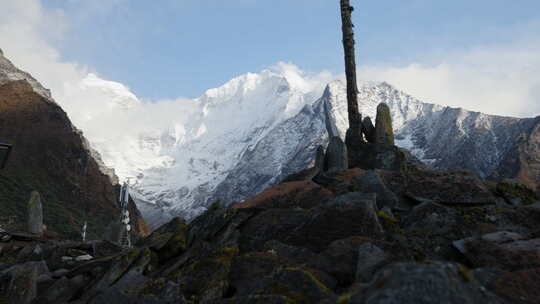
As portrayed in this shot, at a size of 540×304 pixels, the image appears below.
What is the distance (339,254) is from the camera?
5.88m

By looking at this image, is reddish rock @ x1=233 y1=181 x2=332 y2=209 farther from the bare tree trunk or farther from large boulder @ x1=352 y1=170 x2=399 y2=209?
the bare tree trunk

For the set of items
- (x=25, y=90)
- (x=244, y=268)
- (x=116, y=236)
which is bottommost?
(x=116, y=236)

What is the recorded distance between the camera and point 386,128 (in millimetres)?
17234

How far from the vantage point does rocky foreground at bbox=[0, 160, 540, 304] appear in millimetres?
3941

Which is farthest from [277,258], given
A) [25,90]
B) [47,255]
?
[25,90]

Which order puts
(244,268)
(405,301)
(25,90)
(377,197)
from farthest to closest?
(25,90) → (377,197) → (244,268) → (405,301)

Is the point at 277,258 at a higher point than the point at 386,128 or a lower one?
lower

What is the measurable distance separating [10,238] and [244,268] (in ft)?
52.8

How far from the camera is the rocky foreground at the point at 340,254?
155 inches

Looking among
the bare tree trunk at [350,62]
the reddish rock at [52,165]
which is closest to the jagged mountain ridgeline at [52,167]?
the reddish rock at [52,165]

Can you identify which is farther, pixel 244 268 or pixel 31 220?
pixel 31 220

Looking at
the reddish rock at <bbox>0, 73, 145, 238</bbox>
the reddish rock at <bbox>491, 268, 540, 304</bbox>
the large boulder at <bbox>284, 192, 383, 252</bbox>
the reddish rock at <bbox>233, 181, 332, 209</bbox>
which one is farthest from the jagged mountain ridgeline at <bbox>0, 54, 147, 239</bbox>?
the reddish rock at <bbox>491, 268, 540, 304</bbox>

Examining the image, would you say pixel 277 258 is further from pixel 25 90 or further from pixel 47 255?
pixel 25 90

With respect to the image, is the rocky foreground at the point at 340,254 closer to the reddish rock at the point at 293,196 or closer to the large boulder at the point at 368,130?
the reddish rock at the point at 293,196
